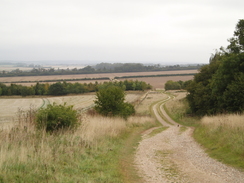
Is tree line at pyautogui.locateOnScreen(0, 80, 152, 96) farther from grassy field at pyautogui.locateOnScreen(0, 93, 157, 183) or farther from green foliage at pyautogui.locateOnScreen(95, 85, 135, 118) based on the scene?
grassy field at pyautogui.locateOnScreen(0, 93, 157, 183)

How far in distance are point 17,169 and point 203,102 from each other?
37.4m

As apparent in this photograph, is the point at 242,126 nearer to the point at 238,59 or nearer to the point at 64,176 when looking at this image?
the point at 64,176

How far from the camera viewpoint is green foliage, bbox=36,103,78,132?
12914 millimetres

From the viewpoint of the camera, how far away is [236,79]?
1145 inches

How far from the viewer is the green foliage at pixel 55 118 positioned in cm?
1291

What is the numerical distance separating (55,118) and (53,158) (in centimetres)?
557

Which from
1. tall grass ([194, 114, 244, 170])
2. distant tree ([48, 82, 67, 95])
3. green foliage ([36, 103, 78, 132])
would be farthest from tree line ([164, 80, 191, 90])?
green foliage ([36, 103, 78, 132])

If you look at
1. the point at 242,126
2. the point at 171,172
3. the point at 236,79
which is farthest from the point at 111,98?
the point at 171,172

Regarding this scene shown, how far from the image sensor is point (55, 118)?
13.5 meters

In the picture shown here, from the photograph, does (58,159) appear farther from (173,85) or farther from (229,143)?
(173,85)

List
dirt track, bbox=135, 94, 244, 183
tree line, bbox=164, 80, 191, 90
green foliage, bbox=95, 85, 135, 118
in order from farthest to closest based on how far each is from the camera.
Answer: tree line, bbox=164, 80, 191, 90 < green foliage, bbox=95, 85, 135, 118 < dirt track, bbox=135, 94, 244, 183

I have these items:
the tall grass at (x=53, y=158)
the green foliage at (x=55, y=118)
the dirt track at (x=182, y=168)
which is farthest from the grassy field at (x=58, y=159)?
the green foliage at (x=55, y=118)

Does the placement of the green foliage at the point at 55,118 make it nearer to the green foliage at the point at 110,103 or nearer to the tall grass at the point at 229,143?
the tall grass at the point at 229,143

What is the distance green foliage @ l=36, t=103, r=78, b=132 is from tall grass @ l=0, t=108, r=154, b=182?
1.03 meters
